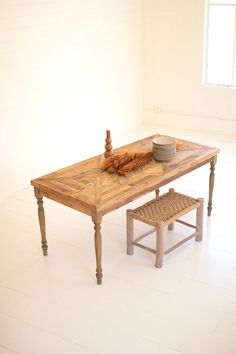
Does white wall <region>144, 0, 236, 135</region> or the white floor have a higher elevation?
white wall <region>144, 0, 236, 135</region>

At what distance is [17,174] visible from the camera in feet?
20.1

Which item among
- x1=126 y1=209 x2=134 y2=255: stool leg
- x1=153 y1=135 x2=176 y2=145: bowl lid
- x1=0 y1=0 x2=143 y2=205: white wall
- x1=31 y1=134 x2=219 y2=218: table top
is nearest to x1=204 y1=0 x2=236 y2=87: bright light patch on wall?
x1=0 y1=0 x2=143 y2=205: white wall

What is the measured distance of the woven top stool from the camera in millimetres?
4602

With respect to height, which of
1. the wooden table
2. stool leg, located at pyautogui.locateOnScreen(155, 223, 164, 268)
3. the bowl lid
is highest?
the bowl lid

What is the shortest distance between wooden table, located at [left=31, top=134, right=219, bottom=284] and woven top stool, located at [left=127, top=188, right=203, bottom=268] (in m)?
0.25

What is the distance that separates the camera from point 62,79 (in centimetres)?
659

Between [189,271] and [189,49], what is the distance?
13.0ft

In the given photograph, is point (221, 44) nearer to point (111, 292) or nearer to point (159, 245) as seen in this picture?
point (159, 245)

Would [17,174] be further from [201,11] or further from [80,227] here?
[201,11]

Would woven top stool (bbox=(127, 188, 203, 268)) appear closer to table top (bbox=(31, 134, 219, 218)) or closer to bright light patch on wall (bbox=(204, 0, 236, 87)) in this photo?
table top (bbox=(31, 134, 219, 218))

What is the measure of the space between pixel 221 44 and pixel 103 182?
3789mm

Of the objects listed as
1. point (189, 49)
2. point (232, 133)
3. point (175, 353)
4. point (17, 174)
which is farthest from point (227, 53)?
point (175, 353)

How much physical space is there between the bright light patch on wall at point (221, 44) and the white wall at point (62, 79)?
95cm

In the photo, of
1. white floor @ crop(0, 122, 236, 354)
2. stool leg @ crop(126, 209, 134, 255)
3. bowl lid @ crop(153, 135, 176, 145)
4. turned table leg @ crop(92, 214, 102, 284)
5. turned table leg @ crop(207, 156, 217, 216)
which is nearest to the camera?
white floor @ crop(0, 122, 236, 354)
